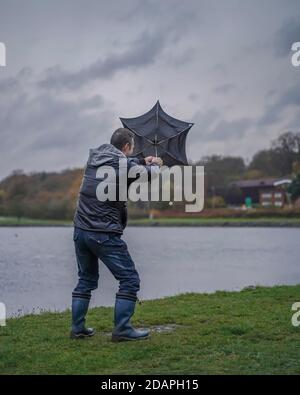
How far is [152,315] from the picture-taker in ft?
33.0

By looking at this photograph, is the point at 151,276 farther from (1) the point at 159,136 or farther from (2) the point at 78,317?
(2) the point at 78,317

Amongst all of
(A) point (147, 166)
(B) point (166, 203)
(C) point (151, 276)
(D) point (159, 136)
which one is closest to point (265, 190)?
(B) point (166, 203)

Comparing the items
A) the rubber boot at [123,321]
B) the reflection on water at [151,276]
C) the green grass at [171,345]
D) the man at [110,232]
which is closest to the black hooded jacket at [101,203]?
the man at [110,232]

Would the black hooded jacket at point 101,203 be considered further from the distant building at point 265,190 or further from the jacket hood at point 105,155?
the distant building at point 265,190

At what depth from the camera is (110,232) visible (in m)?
7.61

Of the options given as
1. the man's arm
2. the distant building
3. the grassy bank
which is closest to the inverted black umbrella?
the man's arm

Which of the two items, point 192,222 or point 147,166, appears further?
point 192,222

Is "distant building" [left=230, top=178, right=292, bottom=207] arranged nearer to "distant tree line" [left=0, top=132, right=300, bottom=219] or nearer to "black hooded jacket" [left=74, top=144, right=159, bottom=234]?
"distant tree line" [left=0, top=132, right=300, bottom=219]

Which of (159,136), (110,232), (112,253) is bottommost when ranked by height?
(112,253)

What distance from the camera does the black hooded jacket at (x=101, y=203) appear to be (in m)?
7.62

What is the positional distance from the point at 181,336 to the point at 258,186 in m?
120

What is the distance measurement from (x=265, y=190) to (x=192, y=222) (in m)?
28.9
